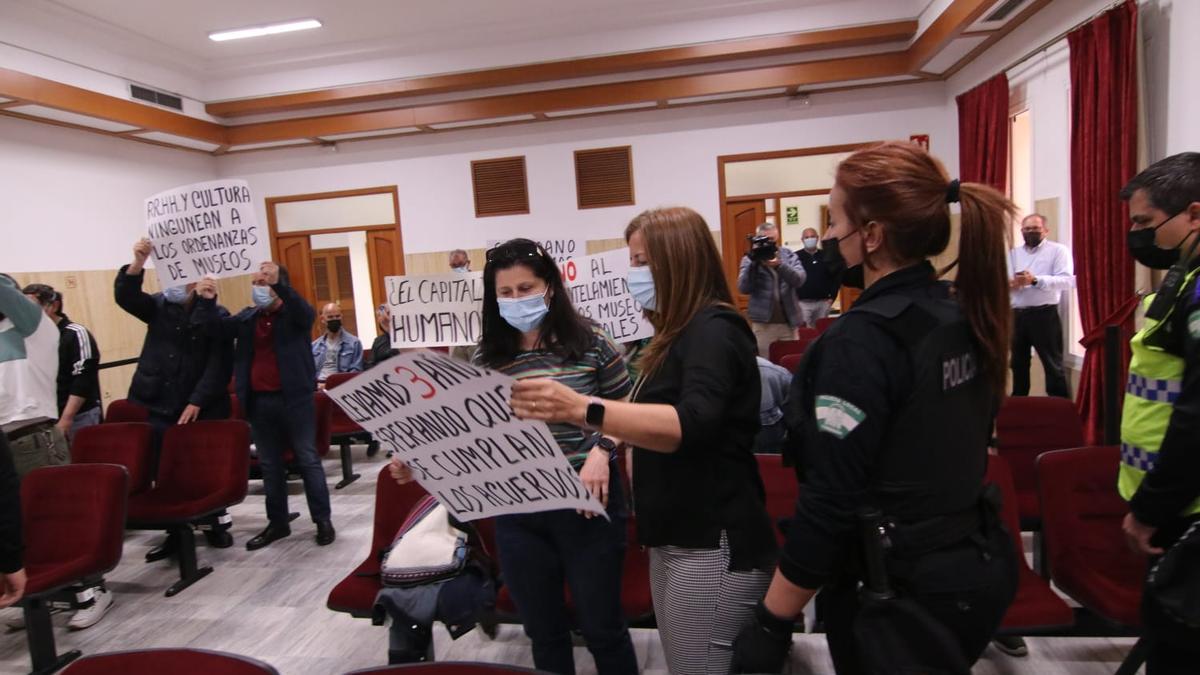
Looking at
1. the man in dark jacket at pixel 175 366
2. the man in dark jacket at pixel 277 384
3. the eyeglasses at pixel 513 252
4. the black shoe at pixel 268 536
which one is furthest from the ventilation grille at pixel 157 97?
the eyeglasses at pixel 513 252

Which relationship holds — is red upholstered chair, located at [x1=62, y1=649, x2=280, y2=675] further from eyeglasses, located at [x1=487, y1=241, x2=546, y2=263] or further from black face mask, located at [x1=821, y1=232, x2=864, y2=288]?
black face mask, located at [x1=821, y1=232, x2=864, y2=288]

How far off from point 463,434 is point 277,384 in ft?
9.08

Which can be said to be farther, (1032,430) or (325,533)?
(325,533)

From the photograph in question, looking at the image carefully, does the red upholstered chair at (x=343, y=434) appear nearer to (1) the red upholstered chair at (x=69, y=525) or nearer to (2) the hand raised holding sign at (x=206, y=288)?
(2) the hand raised holding sign at (x=206, y=288)

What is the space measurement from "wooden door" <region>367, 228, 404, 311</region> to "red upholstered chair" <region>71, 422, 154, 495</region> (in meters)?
5.02

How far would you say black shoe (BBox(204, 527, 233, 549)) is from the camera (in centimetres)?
377

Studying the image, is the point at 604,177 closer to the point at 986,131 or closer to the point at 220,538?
the point at 986,131

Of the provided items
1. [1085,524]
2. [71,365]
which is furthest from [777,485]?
[71,365]

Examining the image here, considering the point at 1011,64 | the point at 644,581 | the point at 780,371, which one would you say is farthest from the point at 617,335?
the point at 1011,64

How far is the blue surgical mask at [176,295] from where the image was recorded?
357cm

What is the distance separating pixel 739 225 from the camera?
25.9 feet

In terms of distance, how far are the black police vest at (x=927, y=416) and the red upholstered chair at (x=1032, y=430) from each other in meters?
2.00

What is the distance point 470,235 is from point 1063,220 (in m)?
6.08

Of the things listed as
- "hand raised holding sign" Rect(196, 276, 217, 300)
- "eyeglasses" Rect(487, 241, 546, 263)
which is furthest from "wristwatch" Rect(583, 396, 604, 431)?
"hand raised holding sign" Rect(196, 276, 217, 300)
